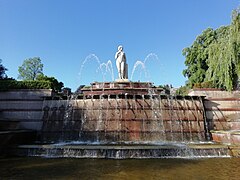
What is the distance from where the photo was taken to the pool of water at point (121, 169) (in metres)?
5.76

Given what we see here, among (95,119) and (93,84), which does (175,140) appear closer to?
(95,119)

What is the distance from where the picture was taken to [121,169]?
6.57m

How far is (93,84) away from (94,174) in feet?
41.2

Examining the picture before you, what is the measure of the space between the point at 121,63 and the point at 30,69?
34815 mm

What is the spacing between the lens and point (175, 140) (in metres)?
13.3

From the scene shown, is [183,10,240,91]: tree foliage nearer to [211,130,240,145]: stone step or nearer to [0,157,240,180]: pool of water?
[211,130,240,145]: stone step

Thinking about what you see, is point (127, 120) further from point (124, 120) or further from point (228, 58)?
point (228, 58)

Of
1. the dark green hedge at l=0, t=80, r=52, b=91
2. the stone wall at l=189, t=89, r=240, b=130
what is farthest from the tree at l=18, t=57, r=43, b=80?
the stone wall at l=189, t=89, r=240, b=130

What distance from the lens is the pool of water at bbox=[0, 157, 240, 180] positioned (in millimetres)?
5758

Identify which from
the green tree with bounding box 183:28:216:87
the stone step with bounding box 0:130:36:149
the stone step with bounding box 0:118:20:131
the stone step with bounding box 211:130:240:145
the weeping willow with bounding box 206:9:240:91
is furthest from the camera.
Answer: the green tree with bounding box 183:28:216:87

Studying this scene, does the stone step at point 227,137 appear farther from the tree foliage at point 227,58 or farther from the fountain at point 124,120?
the tree foliage at point 227,58

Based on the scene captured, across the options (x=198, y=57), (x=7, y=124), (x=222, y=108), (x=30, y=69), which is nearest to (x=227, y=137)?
(x=222, y=108)

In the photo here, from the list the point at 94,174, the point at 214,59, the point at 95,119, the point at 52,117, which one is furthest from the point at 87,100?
the point at 214,59

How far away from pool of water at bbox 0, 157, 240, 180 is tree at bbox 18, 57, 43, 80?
42.2m
